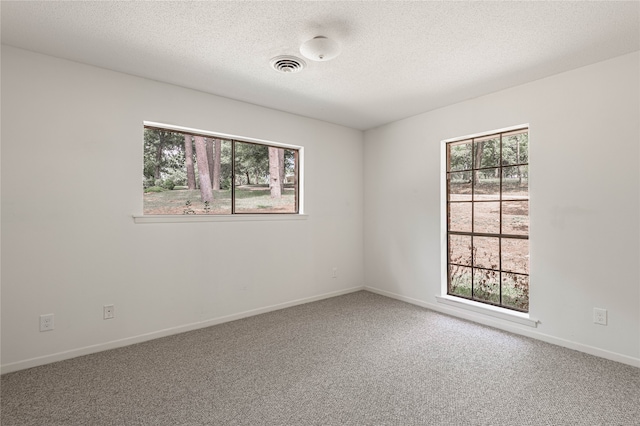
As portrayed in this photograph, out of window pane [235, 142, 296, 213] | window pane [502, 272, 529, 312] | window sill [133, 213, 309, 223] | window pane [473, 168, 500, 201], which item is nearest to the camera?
window sill [133, 213, 309, 223]

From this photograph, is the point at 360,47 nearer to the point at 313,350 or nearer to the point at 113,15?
the point at 113,15

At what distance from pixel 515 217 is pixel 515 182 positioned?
0.36 m

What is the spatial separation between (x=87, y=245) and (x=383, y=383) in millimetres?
2593

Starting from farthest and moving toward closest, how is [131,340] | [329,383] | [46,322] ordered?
[131,340] → [46,322] → [329,383]

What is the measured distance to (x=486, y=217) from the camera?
357 centimetres

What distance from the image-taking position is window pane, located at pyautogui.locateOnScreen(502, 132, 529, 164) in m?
3.27

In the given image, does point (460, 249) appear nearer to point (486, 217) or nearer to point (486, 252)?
point (486, 252)

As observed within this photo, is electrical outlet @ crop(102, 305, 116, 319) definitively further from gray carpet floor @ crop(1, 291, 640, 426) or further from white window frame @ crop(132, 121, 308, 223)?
white window frame @ crop(132, 121, 308, 223)

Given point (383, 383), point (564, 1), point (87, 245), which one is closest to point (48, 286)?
point (87, 245)

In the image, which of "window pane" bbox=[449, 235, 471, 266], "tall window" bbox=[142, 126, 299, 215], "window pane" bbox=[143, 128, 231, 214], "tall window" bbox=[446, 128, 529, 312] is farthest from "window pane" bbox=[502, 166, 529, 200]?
"window pane" bbox=[143, 128, 231, 214]

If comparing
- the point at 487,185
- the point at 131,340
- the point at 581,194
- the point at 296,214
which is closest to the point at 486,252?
the point at 487,185

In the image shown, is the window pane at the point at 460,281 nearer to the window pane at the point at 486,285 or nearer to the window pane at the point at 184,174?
the window pane at the point at 486,285

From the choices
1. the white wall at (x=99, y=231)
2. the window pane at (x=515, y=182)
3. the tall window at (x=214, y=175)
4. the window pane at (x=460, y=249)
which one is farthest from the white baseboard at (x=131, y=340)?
the window pane at (x=515, y=182)

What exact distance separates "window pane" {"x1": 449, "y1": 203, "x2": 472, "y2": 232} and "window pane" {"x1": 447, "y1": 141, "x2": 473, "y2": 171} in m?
0.44
